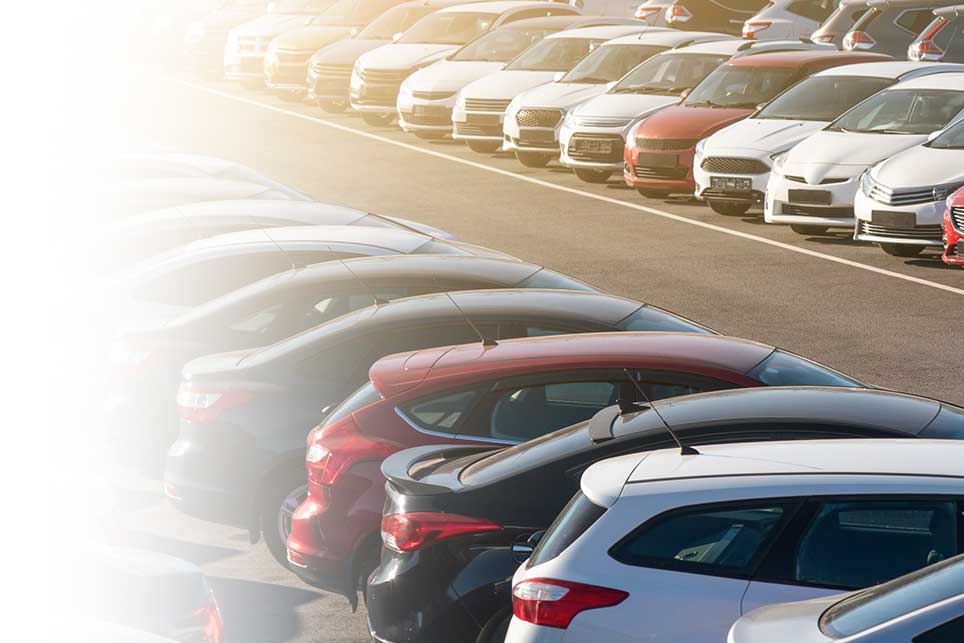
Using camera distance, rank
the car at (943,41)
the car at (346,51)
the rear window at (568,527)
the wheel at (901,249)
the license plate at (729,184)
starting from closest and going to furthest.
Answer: the rear window at (568,527)
the wheel at (901,249)
the license plate at (729,184)
the car at (943,41)
the car at (346,51)

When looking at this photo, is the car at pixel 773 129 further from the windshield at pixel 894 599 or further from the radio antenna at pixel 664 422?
the windshield at pixel 894 599

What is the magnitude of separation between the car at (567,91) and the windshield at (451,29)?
5.45 metres

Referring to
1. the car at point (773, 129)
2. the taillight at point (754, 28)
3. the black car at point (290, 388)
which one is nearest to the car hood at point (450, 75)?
the taillight at point (754, 28)

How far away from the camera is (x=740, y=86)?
21359mm

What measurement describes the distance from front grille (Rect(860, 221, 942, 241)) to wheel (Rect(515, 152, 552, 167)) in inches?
335

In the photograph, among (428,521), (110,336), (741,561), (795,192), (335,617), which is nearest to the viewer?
(741,561)

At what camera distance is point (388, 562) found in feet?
19.6

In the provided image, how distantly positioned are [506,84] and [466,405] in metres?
19.1

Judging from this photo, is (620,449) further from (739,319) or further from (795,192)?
(795,192)

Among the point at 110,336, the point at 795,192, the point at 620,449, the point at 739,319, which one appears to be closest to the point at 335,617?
the point at 620,449

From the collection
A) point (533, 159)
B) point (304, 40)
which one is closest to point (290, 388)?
point (533, 159)

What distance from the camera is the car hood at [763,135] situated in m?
18.8

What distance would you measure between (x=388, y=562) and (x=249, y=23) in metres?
34.2

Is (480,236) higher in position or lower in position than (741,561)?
lower
